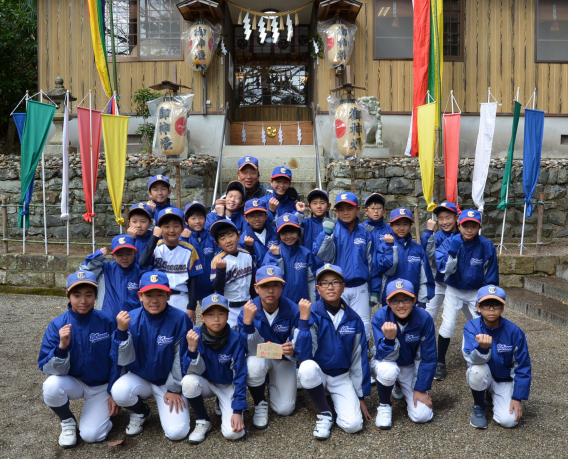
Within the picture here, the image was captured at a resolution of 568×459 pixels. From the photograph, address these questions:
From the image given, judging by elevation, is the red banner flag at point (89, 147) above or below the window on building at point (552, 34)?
below

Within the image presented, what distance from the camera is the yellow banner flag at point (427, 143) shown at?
8.10 meters

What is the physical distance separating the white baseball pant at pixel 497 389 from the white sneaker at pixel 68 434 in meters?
2.78

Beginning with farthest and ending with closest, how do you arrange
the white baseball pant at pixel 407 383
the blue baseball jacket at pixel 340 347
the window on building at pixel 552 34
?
1. the window on building at pixel 552 34
2. the blue baseball jacket at pixel 340 347
3. the white baseball pant at pixel 407 383

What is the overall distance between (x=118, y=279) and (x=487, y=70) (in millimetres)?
10068

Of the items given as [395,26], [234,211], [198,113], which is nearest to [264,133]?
[198,113]

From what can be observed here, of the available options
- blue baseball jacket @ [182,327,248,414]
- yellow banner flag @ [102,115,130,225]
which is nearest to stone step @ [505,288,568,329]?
blue baseball jacket @ [182,327,248,414]

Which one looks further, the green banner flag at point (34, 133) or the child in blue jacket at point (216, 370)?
the green banner flag at point (34, 133)

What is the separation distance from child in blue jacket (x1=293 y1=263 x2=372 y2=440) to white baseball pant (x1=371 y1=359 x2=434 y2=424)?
0.14 m

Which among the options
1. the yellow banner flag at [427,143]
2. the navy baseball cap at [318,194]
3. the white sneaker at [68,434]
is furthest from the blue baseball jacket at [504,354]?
the yellow banner flag at [427,143]

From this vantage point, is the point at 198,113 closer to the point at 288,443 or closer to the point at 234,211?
the point at 234,211

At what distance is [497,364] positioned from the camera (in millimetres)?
3814

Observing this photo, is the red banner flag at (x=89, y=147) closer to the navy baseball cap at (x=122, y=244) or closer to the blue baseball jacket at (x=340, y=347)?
the navy baseball cap at (x=122, y=244)

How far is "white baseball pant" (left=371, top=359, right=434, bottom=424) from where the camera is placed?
3.82 metres

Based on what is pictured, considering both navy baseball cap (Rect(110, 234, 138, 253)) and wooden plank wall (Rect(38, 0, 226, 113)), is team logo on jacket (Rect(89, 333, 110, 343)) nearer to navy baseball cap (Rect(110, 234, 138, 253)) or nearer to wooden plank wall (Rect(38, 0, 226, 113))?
navy baseball cap (Rect(110, 234, 138, 253))
